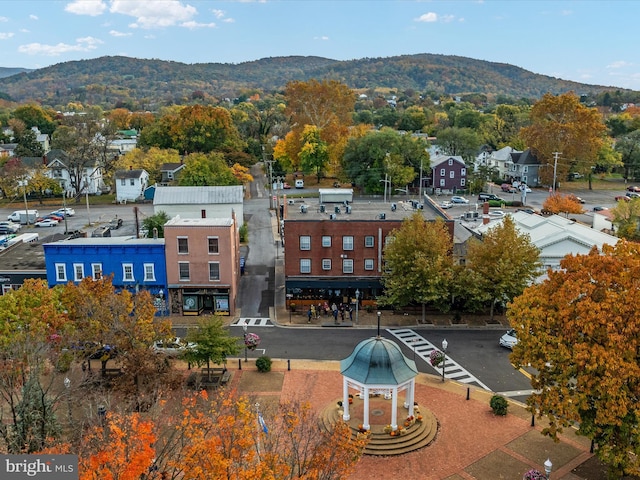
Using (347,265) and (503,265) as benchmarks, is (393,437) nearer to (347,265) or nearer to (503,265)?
(503,265)

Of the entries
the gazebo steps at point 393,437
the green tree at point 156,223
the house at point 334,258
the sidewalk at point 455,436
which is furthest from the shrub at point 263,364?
the green tree at point 156,223

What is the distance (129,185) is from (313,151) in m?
33.2

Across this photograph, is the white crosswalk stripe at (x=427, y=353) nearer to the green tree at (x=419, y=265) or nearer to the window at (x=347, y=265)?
the green tree at (x=419, y=265)

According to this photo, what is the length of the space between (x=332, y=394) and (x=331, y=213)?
74.9ft

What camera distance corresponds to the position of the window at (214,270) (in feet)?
172

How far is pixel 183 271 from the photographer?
172 feet

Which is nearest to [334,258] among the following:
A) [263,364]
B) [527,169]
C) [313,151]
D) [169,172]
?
[263,364]

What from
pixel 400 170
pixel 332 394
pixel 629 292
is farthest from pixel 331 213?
pixel 400 170

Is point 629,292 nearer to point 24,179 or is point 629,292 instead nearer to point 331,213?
point 331,213

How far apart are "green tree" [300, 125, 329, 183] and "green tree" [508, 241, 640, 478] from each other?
84.5m

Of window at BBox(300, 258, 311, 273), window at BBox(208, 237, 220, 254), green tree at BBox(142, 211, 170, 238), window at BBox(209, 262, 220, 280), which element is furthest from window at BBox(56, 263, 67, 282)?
window at BBox(300, 258, 311, 273)

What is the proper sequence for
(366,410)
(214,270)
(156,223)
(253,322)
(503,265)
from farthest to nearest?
1. (156,223)
2. (214,270)
3. (253,322)
4. (503,265)
5. (366,410)

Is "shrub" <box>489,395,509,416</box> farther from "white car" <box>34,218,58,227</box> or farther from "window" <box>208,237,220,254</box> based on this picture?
"white car" <box>34,218,58,227</box>

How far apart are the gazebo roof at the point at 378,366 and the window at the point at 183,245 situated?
75.5 feet
